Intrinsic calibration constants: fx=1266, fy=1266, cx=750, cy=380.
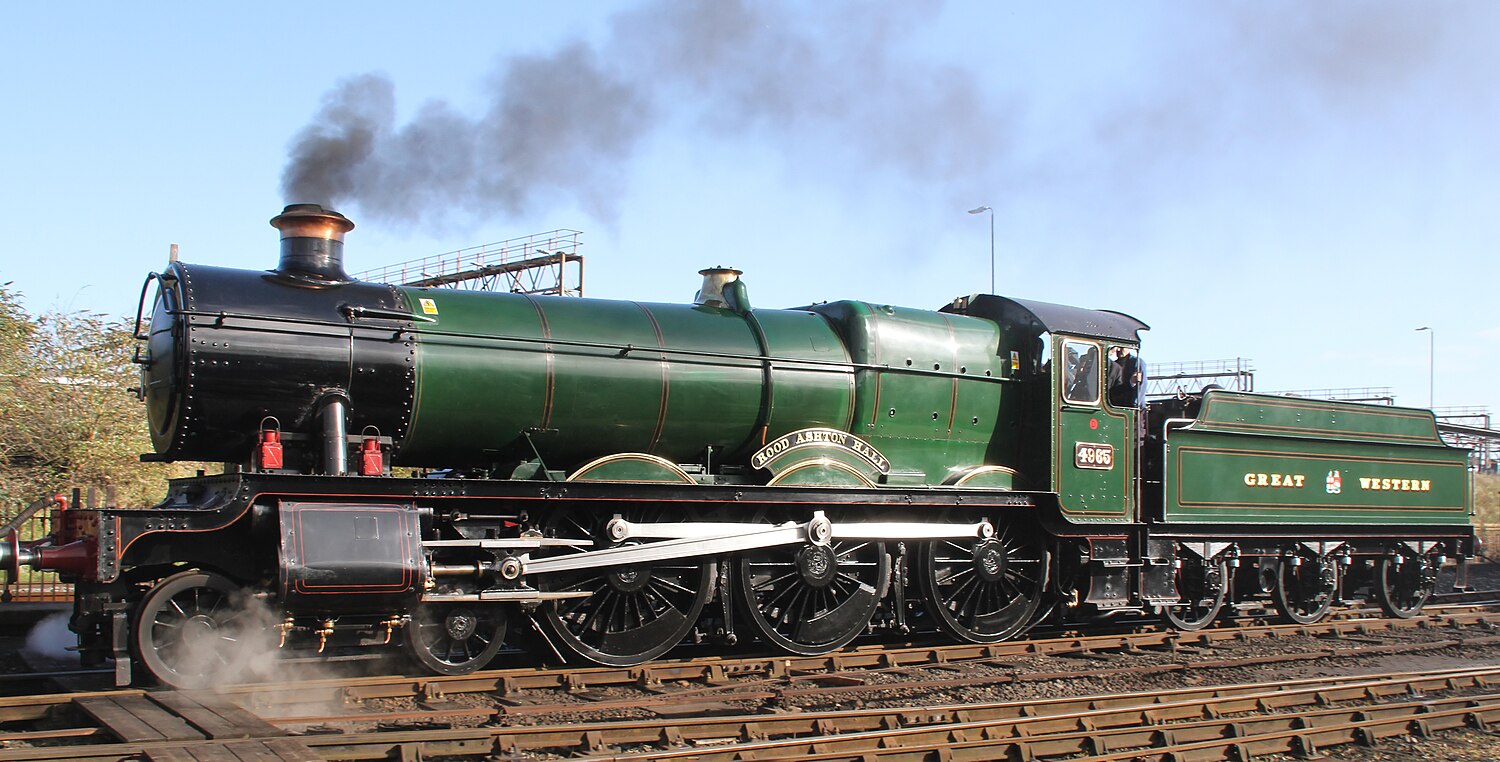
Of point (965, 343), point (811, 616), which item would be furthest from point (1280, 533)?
point (811, 616)

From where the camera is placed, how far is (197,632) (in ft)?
27.6

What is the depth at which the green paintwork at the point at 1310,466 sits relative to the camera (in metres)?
13.4

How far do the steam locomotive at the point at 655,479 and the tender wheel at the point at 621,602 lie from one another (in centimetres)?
2

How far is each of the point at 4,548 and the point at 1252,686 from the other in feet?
28.9

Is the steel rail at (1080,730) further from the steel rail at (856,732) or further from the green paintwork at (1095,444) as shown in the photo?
the green paintwork at (1095,444)

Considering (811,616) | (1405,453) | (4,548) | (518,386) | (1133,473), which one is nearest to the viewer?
(4,548)

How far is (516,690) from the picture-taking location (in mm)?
9078

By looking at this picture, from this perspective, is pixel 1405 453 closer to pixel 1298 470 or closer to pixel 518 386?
pixel 1298 470

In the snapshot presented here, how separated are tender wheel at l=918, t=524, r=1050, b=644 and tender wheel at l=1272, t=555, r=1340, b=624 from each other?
12.8 ft

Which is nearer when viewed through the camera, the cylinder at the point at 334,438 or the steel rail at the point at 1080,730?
the steel rail at the point at 1080,730

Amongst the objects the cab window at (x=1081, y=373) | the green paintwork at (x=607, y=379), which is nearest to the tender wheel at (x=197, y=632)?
the green paintwork at (x=607, y=379)

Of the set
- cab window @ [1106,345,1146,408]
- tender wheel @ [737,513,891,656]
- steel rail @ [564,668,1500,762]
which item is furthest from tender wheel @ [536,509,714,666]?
cab window @ [1106,345,1146,408]

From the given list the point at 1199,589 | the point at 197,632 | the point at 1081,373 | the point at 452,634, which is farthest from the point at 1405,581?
the point at 197,632

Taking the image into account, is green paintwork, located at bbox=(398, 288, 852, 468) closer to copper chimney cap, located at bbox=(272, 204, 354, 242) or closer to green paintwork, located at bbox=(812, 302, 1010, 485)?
green paintwork, located at bbox=(812, 302, 1010, 485)
